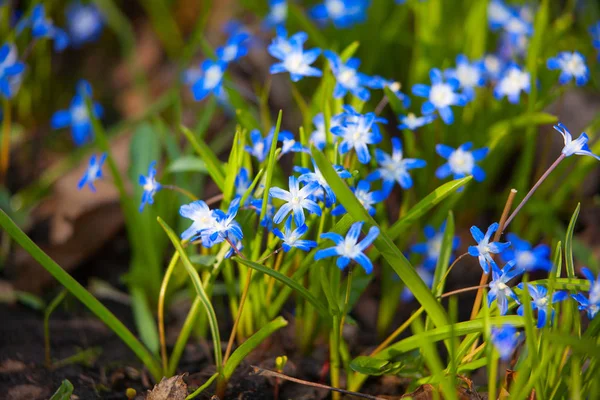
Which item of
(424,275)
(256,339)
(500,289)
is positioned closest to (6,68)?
(256,339)

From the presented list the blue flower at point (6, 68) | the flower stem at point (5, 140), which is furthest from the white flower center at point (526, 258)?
the flower stem at point (5, 140)

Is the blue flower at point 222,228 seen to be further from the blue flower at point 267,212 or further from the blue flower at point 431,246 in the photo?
the blue flower at point 431,246

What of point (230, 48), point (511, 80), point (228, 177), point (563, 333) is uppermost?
point (230, 48)

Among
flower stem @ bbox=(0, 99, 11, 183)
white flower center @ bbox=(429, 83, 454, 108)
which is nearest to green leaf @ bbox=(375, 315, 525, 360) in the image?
white flower center @ bbox=(429, 83, 454, 108)

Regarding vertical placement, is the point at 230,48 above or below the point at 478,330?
above

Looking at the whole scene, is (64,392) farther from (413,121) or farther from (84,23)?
(84,23)

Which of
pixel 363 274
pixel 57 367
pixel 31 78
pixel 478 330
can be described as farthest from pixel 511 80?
pixel 31 78

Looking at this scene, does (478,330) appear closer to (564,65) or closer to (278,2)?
(564,65)
